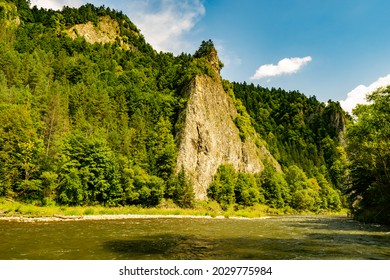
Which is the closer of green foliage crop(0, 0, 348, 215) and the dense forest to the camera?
the dense forest

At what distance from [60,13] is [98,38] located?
2217 centimetres

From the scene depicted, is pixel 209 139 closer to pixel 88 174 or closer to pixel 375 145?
pixel 88 174

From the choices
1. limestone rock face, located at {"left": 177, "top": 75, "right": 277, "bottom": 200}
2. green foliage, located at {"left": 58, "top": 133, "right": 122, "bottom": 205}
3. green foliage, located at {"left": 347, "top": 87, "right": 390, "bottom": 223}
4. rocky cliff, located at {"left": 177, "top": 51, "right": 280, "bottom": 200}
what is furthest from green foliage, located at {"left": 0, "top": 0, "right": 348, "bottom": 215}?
limestone rock face, located at {"left": 177, "top": 75, "right": 277, "bottom": 200}

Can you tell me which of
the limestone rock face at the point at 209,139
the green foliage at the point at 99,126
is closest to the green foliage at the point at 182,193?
the green foliage at the point at 99,126

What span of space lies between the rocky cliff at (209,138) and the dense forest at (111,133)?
3.58 meters

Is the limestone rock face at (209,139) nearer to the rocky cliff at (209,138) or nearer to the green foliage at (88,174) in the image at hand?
the rocky cliff at (209,138)

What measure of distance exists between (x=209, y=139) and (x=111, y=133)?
126ft

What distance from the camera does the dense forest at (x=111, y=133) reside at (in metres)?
50.5

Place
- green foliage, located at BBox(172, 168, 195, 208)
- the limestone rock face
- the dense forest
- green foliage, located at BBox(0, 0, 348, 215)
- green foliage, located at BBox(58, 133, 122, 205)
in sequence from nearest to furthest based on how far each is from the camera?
1. the dense forest
2. green foliage, located at BBox(0, 0, 348, 215)
3. green foliage, located at BBox(58, 133, 122, 205)
4. green foliage, located at BBox(172, 168, 195, 208)
5. the limestone rock face

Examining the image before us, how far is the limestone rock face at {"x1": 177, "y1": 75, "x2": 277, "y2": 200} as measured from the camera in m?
97.9

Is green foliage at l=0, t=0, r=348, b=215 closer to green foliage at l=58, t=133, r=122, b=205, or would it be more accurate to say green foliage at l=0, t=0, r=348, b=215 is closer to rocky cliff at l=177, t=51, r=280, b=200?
green foliage at l=58, t=133, r=122, b=205

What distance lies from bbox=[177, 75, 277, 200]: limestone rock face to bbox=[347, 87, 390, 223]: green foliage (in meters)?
52.9

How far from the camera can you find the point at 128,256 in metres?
16.9

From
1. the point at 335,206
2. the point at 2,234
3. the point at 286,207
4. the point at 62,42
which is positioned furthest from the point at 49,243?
the point at 335,206
